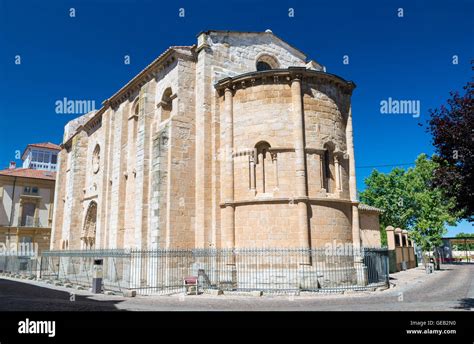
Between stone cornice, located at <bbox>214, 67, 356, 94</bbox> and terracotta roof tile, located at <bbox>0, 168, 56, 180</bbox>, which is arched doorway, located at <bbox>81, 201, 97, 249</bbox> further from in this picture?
stone cornice, located at <bbox>214, 67, 356, 94</bbox>

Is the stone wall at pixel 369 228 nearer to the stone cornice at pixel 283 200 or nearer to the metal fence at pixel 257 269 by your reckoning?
the metal fence at pixel 257 269

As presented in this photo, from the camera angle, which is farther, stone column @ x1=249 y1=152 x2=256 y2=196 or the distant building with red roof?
the distant building with red roof

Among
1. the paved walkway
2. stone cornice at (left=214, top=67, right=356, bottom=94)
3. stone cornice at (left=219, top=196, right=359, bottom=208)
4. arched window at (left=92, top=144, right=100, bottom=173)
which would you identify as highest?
stone cornice at (left=214, top=67, right=356, bottom=94)

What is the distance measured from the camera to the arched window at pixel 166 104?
17641 mm

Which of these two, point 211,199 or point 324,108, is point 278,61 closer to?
point 324,108

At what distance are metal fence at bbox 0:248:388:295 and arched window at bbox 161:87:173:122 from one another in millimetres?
6592

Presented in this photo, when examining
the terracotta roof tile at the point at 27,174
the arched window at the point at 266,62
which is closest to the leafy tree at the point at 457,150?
the arched window at the point at 266,62

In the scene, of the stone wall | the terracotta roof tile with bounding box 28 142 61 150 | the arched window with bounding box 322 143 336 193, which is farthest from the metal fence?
the terracotta roof tile with bounding box 28 142 61 150

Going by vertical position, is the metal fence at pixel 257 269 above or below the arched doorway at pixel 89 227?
below

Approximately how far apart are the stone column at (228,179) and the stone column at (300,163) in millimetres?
2612

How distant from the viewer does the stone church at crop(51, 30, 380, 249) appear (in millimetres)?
14242
